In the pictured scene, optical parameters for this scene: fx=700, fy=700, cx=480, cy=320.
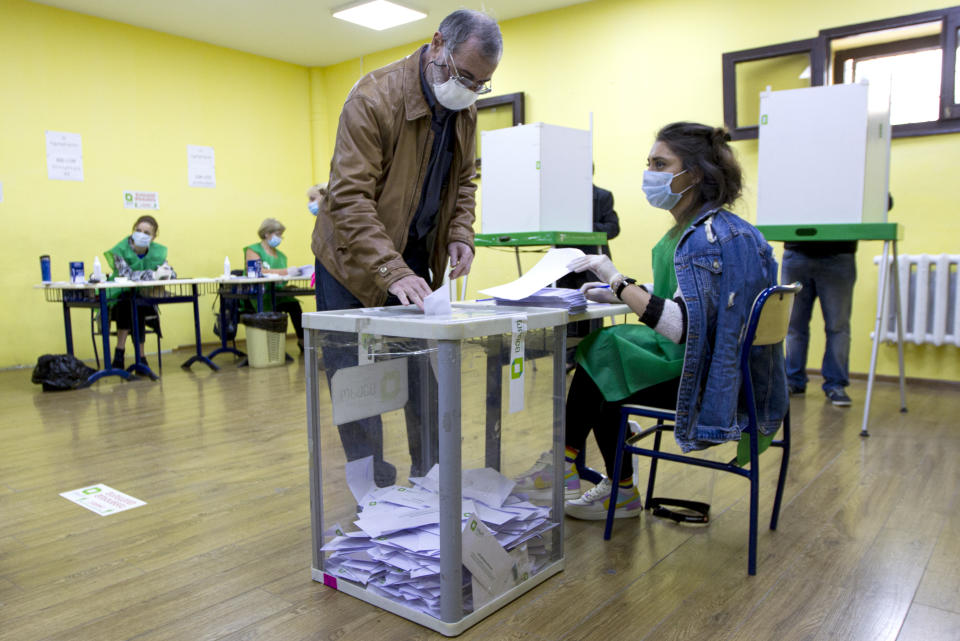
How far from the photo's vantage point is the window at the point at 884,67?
3840 mm

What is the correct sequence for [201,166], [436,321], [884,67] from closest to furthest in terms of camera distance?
[436,321], [884,67], [201,166]

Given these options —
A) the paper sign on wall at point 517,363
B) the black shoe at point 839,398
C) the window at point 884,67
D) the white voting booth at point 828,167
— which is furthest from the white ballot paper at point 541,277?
the window at point 884,67

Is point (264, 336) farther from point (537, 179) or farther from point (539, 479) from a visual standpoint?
point (539, 479)

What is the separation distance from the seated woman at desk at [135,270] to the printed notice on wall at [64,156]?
84cm

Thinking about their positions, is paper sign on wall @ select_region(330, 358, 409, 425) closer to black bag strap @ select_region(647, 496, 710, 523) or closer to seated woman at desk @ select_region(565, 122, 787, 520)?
seated woman at desk @ select_region(565, 122, 787, 520)

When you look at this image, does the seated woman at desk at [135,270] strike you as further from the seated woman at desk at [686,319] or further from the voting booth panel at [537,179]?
the seated woman at desk at [686,319]

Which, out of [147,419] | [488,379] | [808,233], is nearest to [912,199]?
[808,233]

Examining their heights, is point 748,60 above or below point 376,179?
above

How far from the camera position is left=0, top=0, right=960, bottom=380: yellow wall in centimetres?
418

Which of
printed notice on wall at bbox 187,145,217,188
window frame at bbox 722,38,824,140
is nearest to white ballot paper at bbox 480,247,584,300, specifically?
window frame at bbox 722,38,824,140

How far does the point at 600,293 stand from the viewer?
1.69m

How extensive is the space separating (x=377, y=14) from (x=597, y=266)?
4.58 meters

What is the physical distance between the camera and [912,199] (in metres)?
3.99

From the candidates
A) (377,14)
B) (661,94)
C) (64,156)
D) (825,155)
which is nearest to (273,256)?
(64,156)
